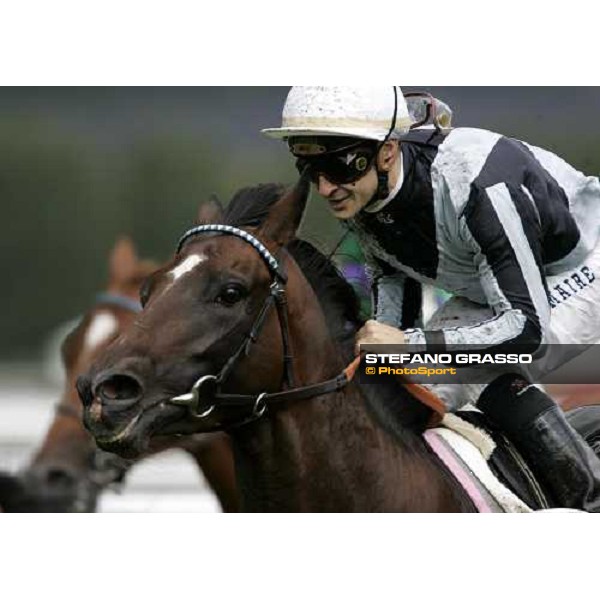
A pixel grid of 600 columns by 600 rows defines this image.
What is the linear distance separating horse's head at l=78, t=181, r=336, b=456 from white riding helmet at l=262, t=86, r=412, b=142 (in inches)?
5.9

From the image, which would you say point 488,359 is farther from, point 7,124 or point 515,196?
point 7,124

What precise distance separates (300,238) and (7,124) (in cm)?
112

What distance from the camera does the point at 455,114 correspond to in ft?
8.91

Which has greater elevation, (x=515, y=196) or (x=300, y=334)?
(x=515, y=196)

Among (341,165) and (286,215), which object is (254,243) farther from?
(341,165)

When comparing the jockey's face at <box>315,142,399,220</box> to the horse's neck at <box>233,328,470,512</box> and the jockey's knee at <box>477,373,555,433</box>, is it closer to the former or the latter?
the horse's neck at <box>233,328,470,512</box>

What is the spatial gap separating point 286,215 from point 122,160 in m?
0.95

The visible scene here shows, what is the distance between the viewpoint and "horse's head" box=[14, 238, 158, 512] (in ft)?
10.5

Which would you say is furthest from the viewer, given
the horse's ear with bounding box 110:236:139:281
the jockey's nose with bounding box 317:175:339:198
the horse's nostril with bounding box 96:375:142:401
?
the horse's ear with bounding box 110:236:139:281

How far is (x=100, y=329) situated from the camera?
3281 mm

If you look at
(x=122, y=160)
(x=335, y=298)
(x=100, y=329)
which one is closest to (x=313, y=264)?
(x=335, y=298)

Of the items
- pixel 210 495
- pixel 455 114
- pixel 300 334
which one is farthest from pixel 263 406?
pixel 210 495

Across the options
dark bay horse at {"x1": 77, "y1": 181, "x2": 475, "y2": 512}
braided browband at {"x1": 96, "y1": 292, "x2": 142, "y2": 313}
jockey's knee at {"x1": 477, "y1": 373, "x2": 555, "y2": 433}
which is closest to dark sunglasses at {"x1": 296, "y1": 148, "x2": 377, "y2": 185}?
dark bay horse at {"x1": 77, "y1": 181, "x2": 475, "y2": 512}

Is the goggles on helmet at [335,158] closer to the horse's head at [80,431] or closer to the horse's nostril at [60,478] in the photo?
the horse's head at [80,431]
